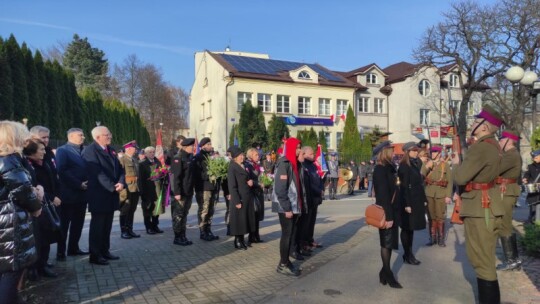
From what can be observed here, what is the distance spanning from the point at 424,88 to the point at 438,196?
136ft

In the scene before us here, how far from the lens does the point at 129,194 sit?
30.2 ft

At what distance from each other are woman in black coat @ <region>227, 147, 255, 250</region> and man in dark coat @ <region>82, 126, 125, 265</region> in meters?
2.06

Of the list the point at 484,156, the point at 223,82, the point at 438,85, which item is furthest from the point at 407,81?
the point at 484,156

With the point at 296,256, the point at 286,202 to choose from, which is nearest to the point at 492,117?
the point at 286,202

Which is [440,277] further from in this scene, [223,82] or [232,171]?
[223,82]

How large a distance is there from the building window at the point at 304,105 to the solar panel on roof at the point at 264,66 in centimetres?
347

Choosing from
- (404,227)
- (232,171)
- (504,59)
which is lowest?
(404,227)

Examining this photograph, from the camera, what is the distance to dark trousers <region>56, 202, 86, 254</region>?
7.04m

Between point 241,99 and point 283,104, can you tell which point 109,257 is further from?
point 283,104

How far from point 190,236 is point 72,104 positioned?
19.5 metres

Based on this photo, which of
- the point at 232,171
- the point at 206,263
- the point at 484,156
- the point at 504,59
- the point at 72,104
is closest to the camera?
the point at 484,156

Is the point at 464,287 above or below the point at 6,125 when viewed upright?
below

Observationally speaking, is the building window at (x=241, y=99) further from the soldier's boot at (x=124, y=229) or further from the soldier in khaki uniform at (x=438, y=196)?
the soldier in khaki uniform at (x=438, y=196)

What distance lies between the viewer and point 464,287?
5.84 meters
